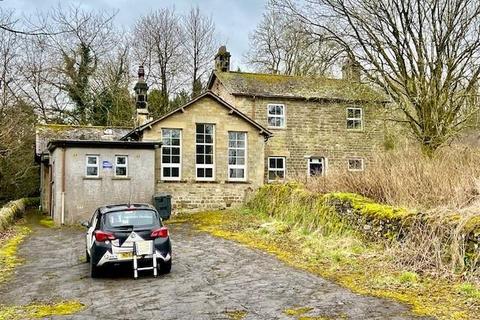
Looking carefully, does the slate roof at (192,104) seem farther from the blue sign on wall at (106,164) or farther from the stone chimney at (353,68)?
the stone chimney at (353,68)

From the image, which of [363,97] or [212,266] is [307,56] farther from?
[212,266]

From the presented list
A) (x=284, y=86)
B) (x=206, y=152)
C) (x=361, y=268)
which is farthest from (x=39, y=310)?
(x=284, y=86)

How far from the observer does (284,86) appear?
32344 mm

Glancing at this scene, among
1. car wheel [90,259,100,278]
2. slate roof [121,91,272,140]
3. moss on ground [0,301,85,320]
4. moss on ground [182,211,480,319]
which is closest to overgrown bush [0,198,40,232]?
slate roof [121,91,272,140]

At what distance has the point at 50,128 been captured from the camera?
31703 mm

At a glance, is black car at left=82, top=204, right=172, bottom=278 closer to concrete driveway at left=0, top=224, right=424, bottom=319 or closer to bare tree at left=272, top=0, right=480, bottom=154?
concrete driveway at left=0, top=224, right=424, bottom=319

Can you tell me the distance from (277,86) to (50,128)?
14139mm

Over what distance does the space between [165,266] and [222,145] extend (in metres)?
15.5

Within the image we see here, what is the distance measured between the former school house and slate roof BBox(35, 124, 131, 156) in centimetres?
8

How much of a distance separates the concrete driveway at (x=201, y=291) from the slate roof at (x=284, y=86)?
17321 mm

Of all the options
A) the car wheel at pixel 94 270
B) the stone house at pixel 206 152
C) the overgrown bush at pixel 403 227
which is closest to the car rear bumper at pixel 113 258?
the car wheel at pixel 94 270

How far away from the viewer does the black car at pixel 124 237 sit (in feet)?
37.8

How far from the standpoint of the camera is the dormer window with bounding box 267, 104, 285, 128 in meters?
31.2

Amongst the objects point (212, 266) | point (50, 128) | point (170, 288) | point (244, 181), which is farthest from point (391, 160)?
point (50, 128)
